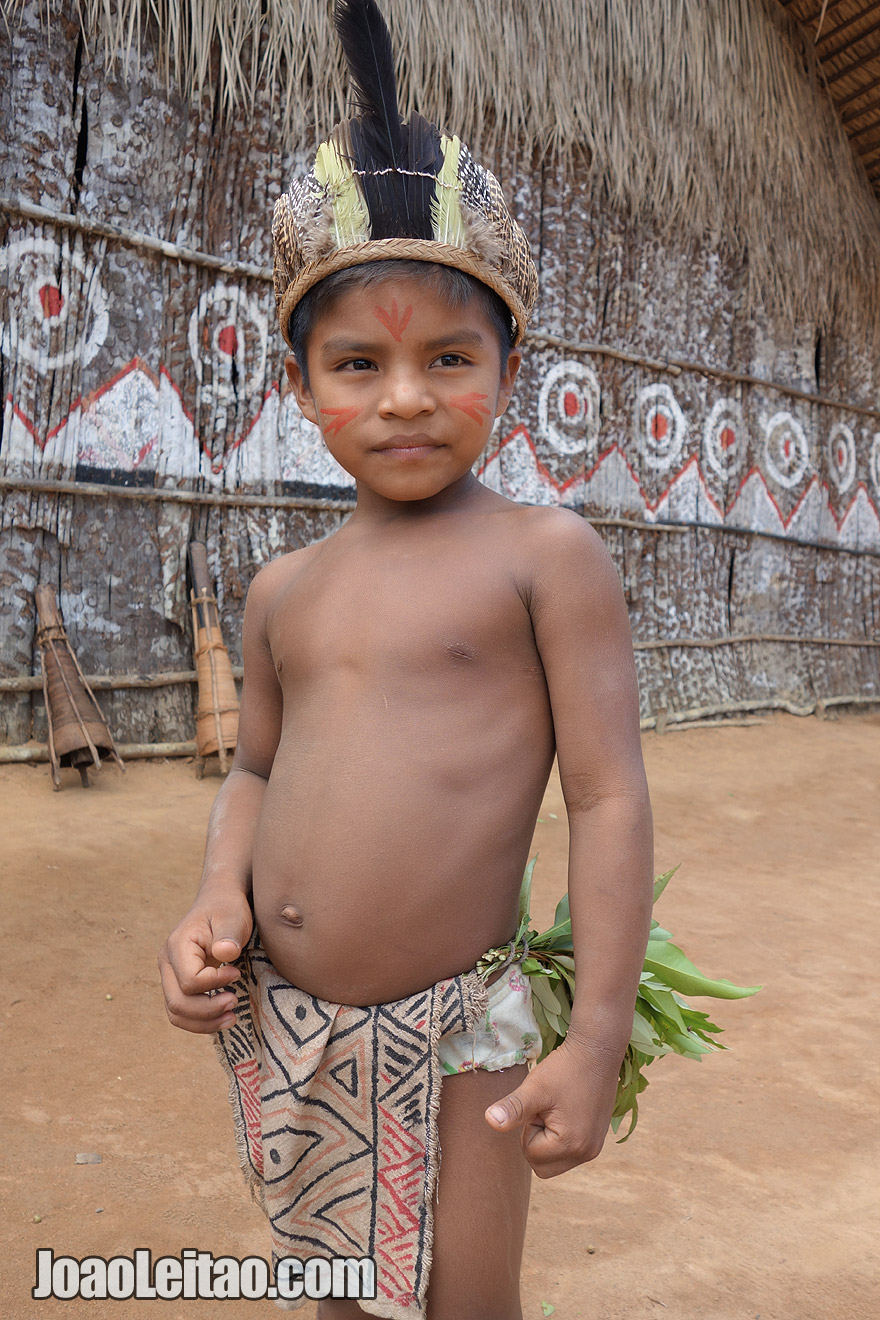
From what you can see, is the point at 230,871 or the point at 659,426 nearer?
the point at 230,871

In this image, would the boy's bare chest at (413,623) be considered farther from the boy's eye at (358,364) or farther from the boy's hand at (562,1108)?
the boy's hand at (562,1108)

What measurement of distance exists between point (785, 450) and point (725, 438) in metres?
0.77

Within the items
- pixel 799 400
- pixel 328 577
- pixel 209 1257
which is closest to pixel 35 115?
pixel 328 577

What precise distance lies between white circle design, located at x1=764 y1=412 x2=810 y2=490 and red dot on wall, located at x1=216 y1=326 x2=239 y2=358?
14.5ft

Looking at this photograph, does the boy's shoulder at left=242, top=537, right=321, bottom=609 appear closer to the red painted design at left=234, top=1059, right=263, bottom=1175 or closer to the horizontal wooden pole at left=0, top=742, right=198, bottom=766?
the red painted design at left=234, top=1059, right=263, bottom=1175

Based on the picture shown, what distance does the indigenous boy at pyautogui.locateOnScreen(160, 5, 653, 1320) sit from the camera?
1.09 meters

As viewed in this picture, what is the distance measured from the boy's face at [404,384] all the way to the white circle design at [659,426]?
239 inches

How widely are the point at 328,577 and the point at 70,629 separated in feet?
12.5

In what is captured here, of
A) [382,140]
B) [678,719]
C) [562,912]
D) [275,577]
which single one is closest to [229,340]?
[678,719]

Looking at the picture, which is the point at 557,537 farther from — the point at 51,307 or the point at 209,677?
the point at 51,307

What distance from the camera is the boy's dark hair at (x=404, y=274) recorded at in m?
1.13

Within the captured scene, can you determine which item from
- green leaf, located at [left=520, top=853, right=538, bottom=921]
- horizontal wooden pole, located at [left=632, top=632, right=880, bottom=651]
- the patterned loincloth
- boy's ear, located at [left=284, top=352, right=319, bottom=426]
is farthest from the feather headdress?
horizontal wooden pole, located at [left=632, top=632, right=880, bottom=651]

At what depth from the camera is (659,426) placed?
7117 millimetres

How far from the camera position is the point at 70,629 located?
4.75 m
